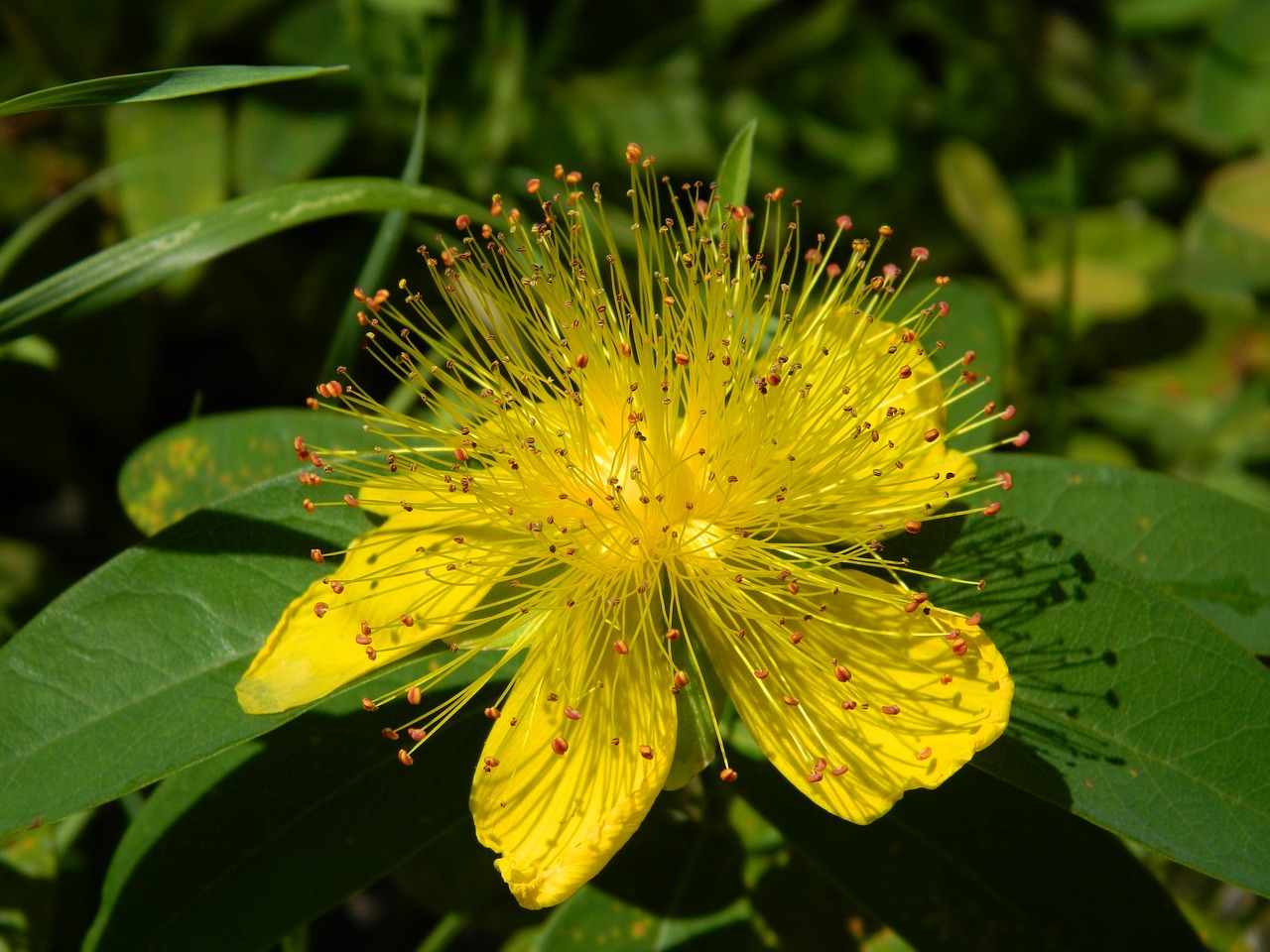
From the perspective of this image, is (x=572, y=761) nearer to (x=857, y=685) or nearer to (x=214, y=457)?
(x=857, y=685)

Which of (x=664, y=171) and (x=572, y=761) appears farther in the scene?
(x=664, y=171)

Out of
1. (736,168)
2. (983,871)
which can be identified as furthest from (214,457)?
(983,871)

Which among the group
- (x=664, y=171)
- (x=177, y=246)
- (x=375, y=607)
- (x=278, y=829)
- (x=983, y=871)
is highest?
(x=177, y=246)

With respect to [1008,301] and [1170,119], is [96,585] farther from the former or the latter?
[1170,119]

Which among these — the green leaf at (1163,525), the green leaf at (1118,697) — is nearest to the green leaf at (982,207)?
the green leaf at (1163,525)

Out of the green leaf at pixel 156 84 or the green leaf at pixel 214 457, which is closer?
the green leaf at pixel 156 84

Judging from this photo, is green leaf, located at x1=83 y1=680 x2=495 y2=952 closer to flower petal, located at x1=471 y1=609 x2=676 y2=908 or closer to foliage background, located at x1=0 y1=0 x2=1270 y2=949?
flower petal, located at x1=471 y1=609 x2=676 y2=908

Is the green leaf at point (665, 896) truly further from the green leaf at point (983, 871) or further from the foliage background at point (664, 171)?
the green leaf at point (983, 871)
